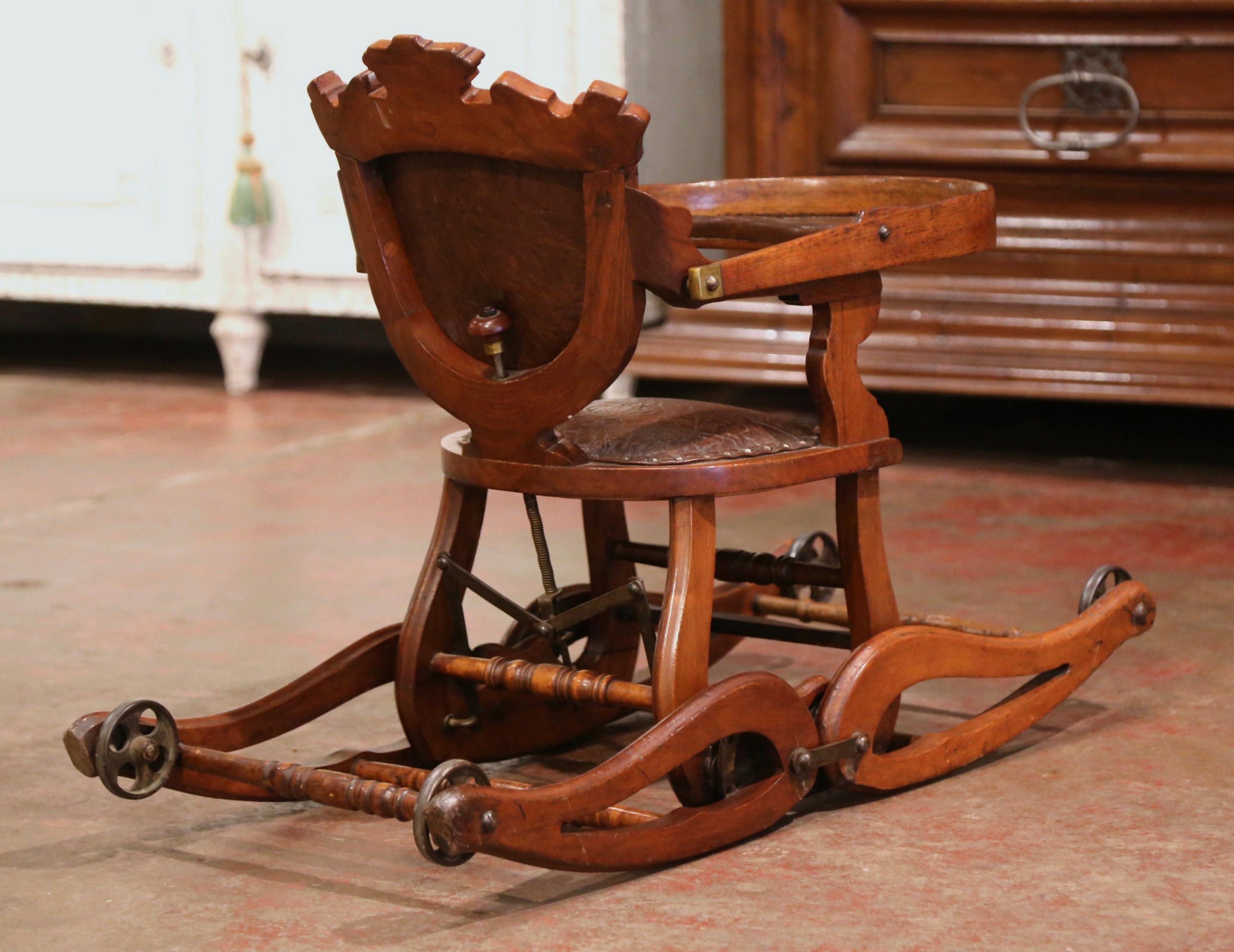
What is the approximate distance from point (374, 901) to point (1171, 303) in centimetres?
239

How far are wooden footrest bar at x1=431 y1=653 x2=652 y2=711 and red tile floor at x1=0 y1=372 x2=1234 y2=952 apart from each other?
0.16m

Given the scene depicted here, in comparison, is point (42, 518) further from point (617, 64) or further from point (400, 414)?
point (617, 64)

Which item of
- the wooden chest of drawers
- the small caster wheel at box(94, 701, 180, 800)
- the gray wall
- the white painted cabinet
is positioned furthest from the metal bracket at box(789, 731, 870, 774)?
the white painted cabinet

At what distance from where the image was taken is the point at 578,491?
165 cm

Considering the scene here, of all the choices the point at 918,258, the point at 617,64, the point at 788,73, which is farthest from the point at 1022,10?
the point at 918,258

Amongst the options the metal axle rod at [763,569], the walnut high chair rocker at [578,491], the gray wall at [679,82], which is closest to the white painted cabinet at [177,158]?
the gray wall at [679,82]

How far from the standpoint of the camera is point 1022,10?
3.47 m

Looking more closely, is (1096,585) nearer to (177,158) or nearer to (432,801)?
(432,801)

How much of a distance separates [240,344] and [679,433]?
2.93 m

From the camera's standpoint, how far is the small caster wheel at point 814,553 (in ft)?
7.46

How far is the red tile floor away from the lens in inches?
59.3

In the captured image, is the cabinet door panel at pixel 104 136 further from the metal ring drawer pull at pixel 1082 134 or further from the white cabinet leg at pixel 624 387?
the metal ring drawer pull at pixel 1082 134

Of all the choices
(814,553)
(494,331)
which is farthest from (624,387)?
(494,331)

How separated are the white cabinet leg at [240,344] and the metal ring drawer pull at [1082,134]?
6.51ft
